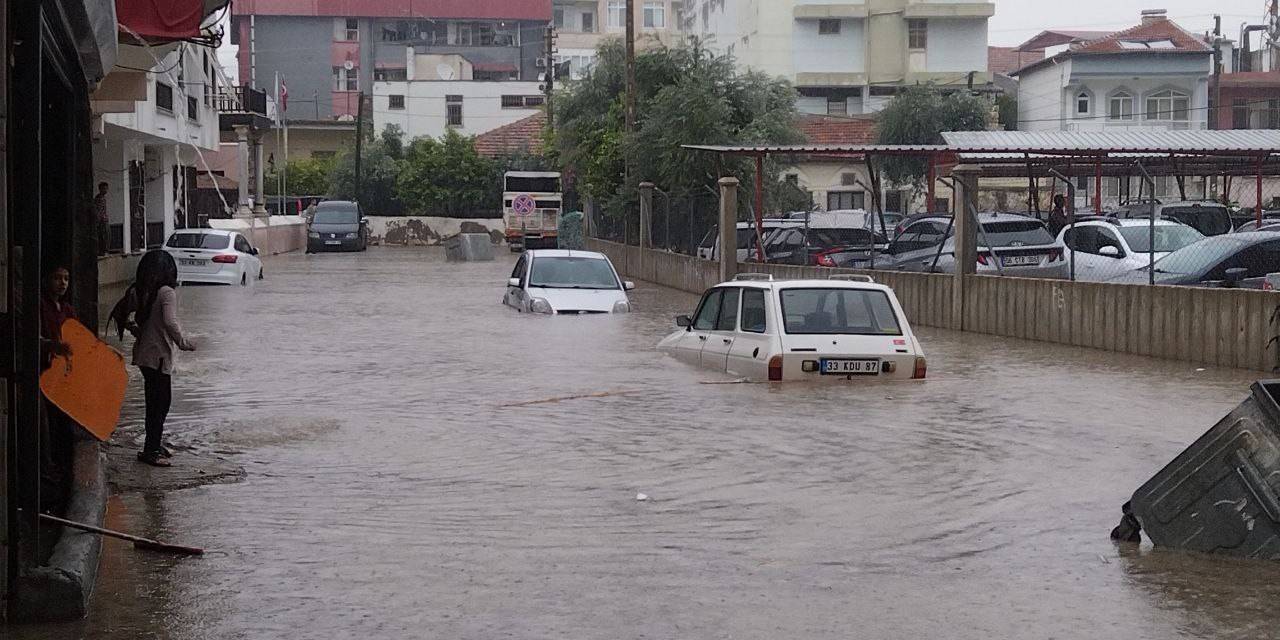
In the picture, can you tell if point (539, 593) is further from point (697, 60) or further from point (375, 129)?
point (375, 129)

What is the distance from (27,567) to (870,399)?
930cm

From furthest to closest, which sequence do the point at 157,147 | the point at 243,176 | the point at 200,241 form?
the point at 243,176
the point at 157,147
the point at 200,241

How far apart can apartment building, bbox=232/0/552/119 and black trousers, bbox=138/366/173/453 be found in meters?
86.3

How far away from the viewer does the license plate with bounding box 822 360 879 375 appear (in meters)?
15.9

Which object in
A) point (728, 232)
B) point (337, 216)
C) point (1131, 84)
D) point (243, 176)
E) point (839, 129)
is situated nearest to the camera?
point (728, 232)

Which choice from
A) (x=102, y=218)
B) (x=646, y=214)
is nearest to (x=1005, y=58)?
(x=646, y=214)

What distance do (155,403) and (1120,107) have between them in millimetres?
65939

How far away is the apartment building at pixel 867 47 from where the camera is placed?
78.3 meters

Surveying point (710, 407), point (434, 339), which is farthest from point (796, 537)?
point (434, 339)

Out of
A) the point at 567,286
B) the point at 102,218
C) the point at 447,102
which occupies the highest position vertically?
the point at 447,102

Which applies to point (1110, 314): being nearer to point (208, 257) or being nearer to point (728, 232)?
point (728, 232)

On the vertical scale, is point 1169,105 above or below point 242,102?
above

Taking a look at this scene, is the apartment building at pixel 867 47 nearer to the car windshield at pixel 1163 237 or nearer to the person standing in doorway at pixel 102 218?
the person standing in doorway at pixel 102 218

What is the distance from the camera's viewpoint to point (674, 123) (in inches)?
1687
